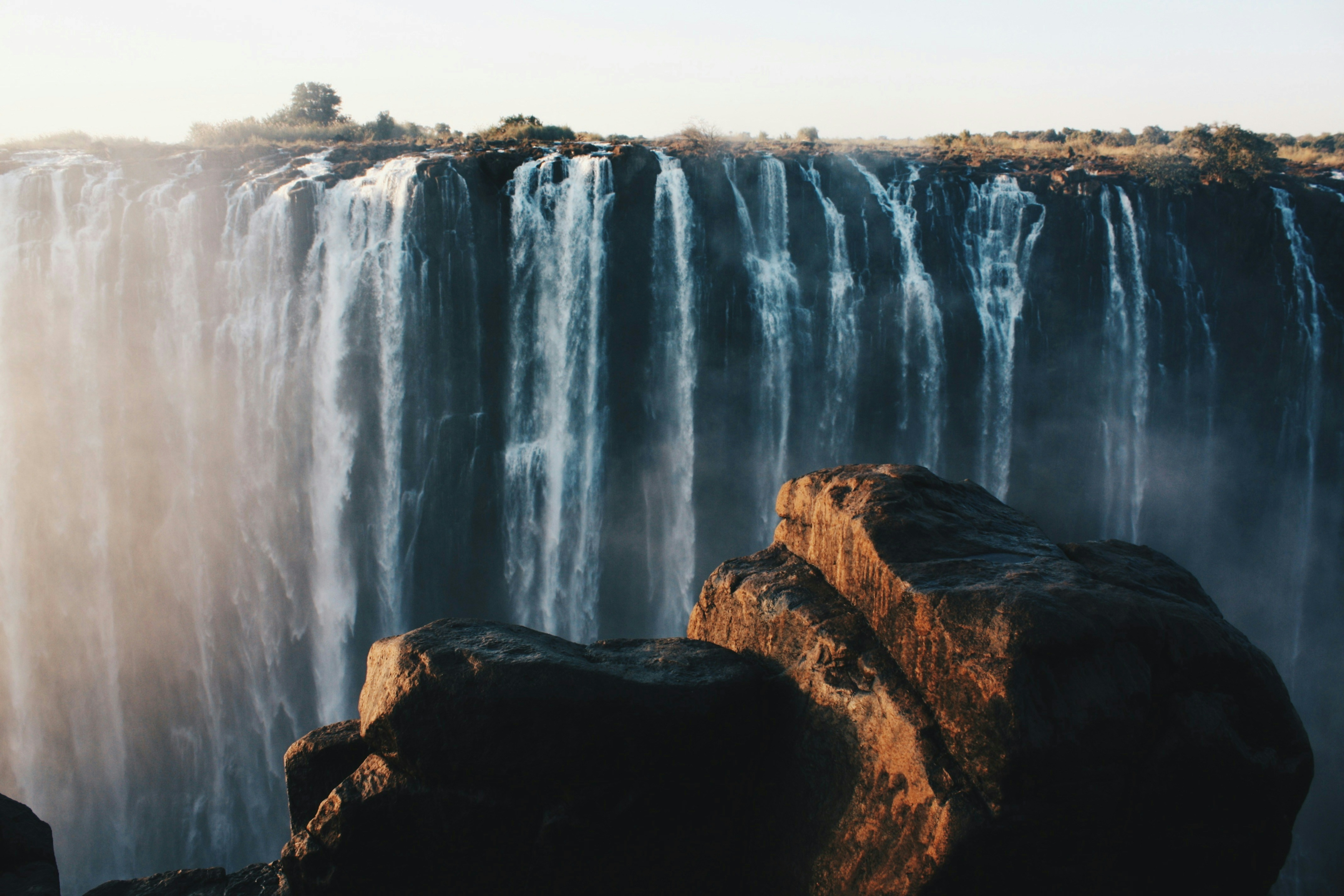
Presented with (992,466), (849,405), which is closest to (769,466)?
(849,405)

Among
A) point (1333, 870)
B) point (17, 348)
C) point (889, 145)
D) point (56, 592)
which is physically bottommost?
point (1333, 870)

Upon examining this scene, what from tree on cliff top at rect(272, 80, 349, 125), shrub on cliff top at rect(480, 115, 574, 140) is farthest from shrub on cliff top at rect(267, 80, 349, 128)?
shrub on cliff top at rect(480, 115, 574, 140)

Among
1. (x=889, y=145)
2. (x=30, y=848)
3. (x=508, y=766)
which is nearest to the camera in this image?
(x=508, y=766)

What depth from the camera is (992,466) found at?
718 inches

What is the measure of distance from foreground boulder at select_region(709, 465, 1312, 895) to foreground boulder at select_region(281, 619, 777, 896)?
2.25 feet

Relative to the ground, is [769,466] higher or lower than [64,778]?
higher

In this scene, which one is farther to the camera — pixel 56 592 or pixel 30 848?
pixel 56 592

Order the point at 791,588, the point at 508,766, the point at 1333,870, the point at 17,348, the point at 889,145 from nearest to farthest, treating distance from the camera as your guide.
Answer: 1. the point at 508,766
2. the point at 791,588
3. the point at 1333,870
4. the point at 17,348
5. the point at 889,145

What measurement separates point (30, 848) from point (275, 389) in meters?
14.5

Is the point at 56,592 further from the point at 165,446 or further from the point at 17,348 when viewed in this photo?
the point at 17,348

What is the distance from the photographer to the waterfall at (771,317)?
17.7 metres

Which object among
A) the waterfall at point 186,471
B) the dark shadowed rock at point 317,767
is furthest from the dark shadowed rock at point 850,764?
the waterfall at point 186,471

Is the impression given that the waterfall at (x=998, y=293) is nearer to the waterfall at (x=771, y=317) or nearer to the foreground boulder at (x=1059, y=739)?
the waterfall at (x=771, y=317)

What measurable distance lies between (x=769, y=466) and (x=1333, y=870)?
14.6 meters
